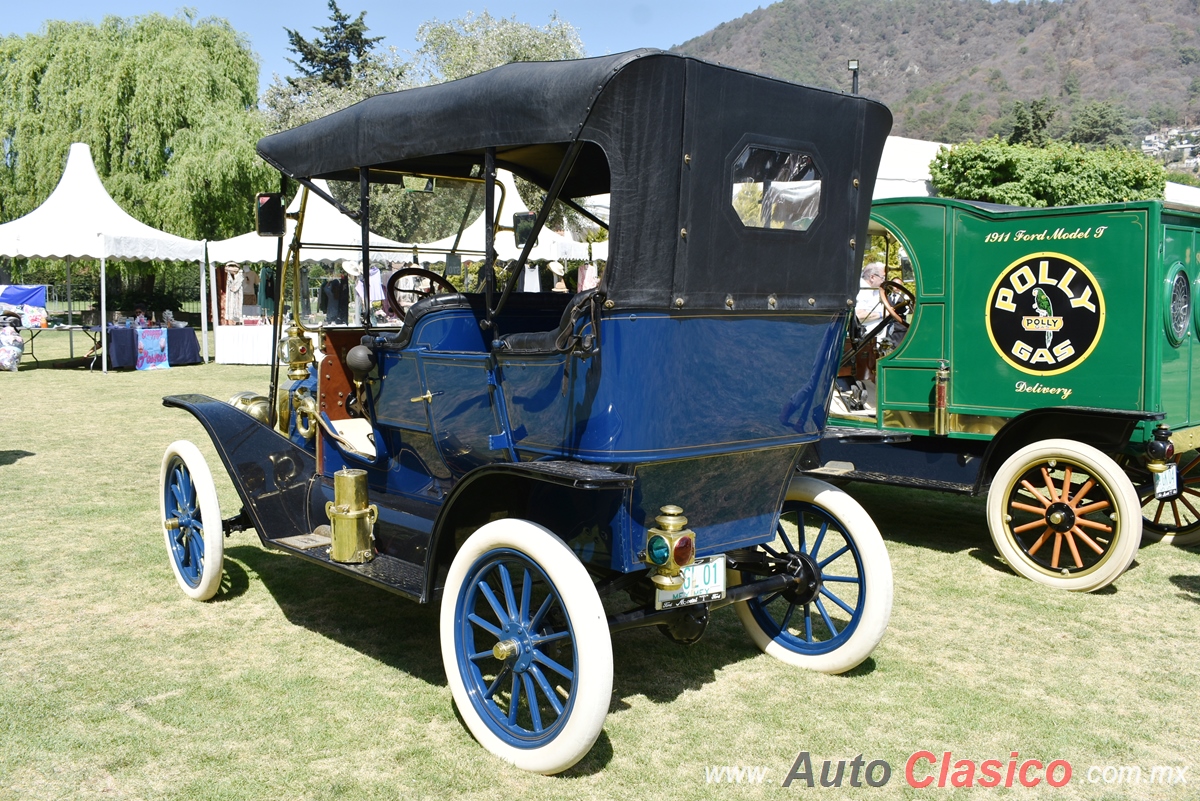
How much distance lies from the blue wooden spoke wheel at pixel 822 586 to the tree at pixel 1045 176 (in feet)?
80.3

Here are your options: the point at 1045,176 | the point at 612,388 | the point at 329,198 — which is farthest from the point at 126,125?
the point at 612,388

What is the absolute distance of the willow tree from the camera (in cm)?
2462

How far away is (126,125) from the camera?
2520 centimetres

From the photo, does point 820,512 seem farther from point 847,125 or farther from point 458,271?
point 458,271

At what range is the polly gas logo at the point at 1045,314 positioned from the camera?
582 centimetres

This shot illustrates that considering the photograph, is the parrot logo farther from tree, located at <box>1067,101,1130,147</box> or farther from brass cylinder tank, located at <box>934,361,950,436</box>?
tree, located at <box>1067,101,1130,147</box>

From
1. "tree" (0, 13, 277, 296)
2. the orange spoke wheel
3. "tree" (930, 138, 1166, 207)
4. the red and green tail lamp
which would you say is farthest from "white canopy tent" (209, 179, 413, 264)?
"tree" (930, 138, 1166, 207)

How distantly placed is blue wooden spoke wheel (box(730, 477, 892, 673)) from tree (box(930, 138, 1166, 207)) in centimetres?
2446

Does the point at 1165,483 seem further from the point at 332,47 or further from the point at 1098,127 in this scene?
the point at 1098,127

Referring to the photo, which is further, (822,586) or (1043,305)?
(1043,305)

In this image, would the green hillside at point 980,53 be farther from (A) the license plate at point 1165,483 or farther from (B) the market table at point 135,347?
(A) the license plate at point 1165,483

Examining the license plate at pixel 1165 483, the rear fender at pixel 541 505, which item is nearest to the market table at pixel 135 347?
the rear fender at pixel 541 505

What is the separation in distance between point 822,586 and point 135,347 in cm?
1658

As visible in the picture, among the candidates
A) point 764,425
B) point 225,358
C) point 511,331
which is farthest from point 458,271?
point 225,358
